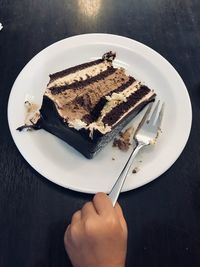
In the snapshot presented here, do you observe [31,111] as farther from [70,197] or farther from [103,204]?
[103,204]

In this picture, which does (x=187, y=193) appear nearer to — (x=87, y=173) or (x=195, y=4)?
(x=87, y=173)

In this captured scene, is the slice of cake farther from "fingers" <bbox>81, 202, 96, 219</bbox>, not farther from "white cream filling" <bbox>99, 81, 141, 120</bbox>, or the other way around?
"fingers" <bbox>81, 202, 96, 219</bbox>

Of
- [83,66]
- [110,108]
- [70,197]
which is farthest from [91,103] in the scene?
[70,197]

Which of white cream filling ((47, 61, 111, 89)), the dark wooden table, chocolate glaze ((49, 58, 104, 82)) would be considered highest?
chocolate glaze ((49, 58, 104, 82))

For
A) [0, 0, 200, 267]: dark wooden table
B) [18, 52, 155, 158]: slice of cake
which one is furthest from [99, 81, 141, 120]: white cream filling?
[0, 0, 200, 267]: dark wooden table

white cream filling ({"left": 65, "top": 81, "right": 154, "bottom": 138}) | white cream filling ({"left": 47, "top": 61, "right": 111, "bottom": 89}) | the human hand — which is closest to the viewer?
the human hand

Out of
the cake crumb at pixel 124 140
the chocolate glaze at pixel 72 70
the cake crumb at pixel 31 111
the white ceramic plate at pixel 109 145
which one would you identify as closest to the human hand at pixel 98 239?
the white ceramic plate at pixel 109 145
